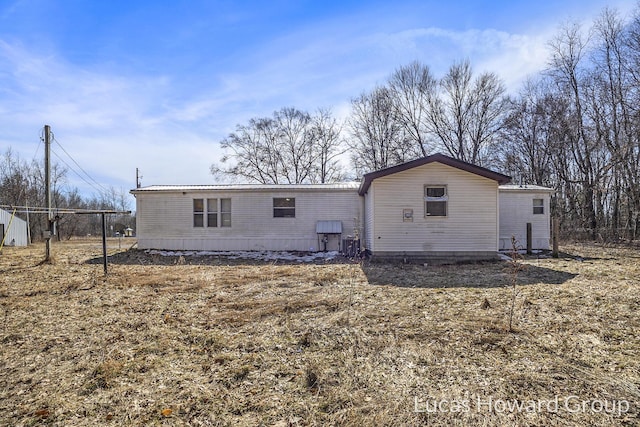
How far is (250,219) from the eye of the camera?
13.5 m

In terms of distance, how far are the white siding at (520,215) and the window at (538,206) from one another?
122mm

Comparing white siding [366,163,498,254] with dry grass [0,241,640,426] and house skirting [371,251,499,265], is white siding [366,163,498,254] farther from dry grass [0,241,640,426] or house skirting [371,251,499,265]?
dry grass [0,241,640,426]

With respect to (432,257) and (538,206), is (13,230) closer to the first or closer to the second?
(432,257)

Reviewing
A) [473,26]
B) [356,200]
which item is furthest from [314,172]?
[473,26]

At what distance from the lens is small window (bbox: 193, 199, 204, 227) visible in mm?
13625

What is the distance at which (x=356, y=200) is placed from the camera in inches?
529

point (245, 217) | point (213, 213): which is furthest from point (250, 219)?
point (213, 213)

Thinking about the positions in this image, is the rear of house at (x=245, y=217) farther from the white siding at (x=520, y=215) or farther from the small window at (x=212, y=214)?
the white siding at (x=520, y=215)

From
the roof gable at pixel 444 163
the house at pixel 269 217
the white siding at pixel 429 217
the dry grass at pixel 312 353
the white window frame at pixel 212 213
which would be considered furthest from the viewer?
the white window frame at pixel 212 213

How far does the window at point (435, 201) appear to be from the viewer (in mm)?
10633

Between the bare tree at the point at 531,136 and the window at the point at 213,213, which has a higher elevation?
the bare tree at the point at 531,136

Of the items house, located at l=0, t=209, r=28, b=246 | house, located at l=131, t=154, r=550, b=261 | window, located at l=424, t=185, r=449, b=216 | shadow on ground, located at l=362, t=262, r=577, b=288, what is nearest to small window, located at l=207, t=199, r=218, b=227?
house, located at l=131, t=154, r=550, b=261

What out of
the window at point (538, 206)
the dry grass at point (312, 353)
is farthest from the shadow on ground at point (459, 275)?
the window at point (538, 206)

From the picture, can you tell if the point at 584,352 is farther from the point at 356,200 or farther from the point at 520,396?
the point at 356,200
